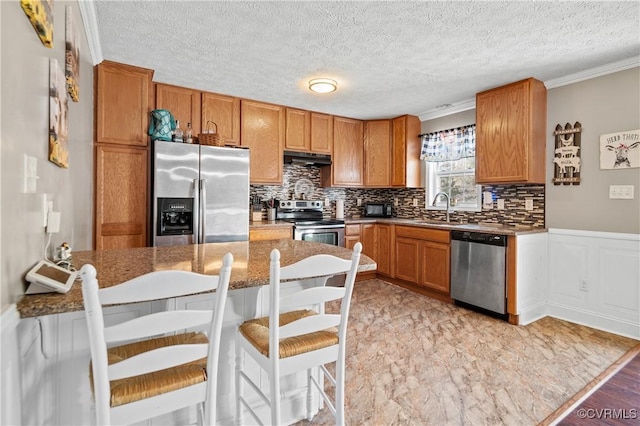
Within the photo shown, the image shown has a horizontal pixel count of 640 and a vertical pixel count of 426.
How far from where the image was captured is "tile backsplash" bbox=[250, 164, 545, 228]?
139 inches

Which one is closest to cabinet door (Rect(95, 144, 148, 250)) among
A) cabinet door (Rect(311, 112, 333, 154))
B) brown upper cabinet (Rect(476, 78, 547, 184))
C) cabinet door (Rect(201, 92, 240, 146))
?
cabinet door (Rect(201, 92, 240, 146))

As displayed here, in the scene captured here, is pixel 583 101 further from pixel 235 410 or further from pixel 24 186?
pixel 24 186

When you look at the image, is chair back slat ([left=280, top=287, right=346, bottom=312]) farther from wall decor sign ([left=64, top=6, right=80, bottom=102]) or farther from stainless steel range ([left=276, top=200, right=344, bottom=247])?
stainless steel range ([left=276, top=200, right=344, bottom=247])

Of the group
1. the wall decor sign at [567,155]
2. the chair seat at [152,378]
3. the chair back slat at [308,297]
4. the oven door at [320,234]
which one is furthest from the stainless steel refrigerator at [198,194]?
the wall decor sign at [567,155]

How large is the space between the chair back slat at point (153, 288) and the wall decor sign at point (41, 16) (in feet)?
2.99

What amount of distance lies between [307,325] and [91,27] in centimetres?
246

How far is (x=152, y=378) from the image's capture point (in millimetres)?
1053

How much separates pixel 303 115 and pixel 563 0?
2.92 metres

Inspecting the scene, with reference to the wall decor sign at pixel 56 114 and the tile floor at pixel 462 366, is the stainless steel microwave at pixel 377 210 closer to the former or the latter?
the tile floor at pixel 462 366

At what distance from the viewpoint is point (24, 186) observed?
1.00m

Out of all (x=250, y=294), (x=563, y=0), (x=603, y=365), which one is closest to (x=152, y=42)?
(x=250, y=294)

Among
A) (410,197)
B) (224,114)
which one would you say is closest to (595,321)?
(410,197)

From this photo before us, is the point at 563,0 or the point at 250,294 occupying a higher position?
the point at 563,0

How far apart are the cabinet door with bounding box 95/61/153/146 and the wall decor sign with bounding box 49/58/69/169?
4.95 feet
